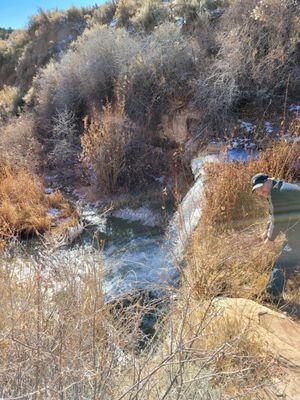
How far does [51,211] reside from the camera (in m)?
7.41

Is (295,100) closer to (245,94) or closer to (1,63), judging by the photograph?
(245,94)

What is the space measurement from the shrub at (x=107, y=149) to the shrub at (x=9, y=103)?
4.96 m

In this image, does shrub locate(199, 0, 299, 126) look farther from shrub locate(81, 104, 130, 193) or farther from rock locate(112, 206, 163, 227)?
rock locate(112, 206, 163, 227)

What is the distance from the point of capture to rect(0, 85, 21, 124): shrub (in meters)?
11.8

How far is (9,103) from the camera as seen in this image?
12.3 metres

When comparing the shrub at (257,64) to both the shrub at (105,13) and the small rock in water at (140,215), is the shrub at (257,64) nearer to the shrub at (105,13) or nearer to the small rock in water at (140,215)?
the small rock in water at (140,215)

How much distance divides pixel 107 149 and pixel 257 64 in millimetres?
3362

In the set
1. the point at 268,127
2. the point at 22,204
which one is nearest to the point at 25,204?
the point at 22,204

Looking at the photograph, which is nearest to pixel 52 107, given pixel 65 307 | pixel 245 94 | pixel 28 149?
pixel 28 149

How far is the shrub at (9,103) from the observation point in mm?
11818

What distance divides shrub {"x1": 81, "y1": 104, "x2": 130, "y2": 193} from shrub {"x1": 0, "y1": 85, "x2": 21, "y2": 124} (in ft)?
16.3

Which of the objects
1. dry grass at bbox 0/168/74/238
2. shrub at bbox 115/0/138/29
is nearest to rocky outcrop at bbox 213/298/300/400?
dry grass at bbox 0/168/74/238

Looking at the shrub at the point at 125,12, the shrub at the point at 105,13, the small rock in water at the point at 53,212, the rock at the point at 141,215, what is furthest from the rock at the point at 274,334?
the shrub at the point at 105,13

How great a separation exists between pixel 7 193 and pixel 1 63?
11.4 meters
